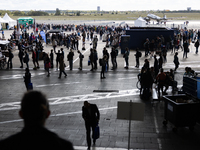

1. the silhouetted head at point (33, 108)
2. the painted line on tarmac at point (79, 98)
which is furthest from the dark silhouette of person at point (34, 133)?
the painted line on tarmac at point (79, 98)

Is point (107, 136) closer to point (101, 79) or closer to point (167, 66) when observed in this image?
point (101, 79)

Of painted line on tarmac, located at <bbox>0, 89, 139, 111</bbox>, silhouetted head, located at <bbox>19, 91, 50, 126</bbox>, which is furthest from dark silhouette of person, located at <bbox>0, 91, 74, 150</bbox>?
painted line on tarmac, located at <bbox>0, 89, 139, 111</bbox>

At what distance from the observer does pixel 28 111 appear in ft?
6.75

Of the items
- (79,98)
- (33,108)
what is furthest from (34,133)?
(79,98)

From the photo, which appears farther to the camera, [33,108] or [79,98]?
[79,98]

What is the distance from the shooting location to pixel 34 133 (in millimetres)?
2027

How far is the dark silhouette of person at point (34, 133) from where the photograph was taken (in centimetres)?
199

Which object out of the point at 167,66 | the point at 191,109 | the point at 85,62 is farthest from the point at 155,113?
the point at 85,62

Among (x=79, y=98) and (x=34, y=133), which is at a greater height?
(x=34, y=133)

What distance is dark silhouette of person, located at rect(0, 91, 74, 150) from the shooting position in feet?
6.52

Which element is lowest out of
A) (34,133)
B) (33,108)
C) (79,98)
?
(79,98)

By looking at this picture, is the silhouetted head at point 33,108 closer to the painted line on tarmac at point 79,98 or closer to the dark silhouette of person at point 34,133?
the dark silhouette of person at point 34,133

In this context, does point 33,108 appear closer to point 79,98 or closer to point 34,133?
point 34,133

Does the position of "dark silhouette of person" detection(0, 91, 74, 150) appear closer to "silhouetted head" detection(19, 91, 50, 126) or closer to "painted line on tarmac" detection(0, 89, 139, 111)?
"silhouetted head" detection(19, 91, 50, 126)
